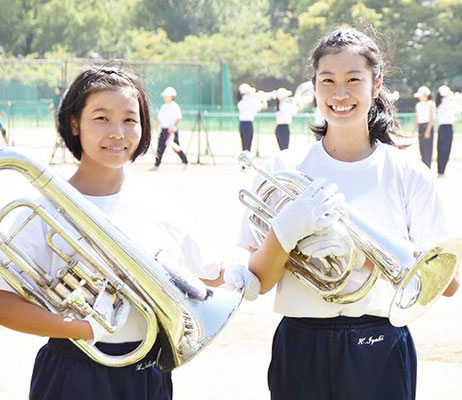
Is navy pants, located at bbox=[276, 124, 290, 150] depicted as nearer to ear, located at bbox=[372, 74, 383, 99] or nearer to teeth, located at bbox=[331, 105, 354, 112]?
ear, located at bbox=[372, 74, 383, 99]

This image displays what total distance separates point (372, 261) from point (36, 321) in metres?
0.93

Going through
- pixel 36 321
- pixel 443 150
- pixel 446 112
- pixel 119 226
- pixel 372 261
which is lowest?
pixel 443 150

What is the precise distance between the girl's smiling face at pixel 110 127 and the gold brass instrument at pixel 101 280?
24 cm

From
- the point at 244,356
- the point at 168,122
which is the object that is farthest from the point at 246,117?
the point at 244,356

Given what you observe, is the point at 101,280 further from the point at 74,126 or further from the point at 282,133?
the point at 282,133

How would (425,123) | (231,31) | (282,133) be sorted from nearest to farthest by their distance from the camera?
(425,123) → (282,133) → (231,31)

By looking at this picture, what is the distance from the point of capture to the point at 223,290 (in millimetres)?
2664

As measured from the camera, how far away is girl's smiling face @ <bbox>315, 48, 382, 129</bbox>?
2.84m

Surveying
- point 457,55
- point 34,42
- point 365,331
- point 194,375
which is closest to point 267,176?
point 365,331

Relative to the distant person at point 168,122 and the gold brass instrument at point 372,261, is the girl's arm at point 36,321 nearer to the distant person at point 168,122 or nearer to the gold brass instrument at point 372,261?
the gold brass instrument at point 372,261

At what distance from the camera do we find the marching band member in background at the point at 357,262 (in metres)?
2.79

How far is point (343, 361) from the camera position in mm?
2795

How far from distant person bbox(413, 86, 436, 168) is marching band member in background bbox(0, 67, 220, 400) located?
48.4ft

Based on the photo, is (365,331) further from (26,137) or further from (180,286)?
(26,137)
